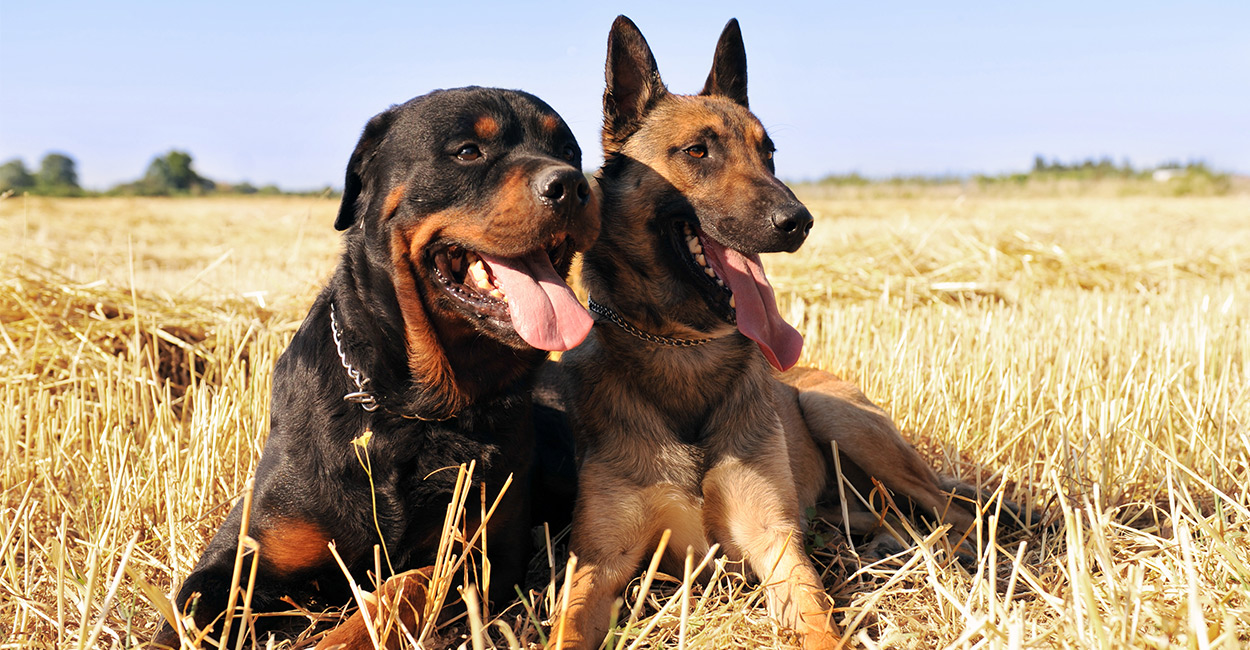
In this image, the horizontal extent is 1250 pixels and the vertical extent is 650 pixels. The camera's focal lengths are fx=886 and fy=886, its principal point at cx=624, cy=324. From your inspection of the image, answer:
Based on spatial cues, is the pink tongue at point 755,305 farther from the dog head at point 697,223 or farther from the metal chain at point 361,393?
the metal chain at point 361,393

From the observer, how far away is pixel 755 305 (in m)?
3.50

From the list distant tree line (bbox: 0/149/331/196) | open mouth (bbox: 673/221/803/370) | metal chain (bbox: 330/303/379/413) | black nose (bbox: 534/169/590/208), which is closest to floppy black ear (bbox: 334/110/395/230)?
metal chain (bbox: 330/303/379/413)

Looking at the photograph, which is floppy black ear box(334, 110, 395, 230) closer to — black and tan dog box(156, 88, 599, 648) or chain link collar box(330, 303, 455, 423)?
black and tan dog box(156, 88, 599, 648)

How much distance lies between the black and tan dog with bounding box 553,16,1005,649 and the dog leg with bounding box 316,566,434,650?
0.54 meters

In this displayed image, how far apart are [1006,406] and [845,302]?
10.8ft

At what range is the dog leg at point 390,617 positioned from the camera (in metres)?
2.55

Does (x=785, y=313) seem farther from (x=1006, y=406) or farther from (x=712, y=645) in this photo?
(x=712, y=645)

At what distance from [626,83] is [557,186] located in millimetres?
1323

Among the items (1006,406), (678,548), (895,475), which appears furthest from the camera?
(1006,406)

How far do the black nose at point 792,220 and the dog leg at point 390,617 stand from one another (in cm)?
175

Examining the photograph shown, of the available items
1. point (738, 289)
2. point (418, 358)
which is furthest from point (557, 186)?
point (738, 289)

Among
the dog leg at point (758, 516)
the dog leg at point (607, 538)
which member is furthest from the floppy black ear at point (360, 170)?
the dog leg at point (758, 516)

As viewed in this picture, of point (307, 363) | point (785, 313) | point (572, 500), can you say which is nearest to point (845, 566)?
point (572, 500)

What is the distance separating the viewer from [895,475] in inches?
158
